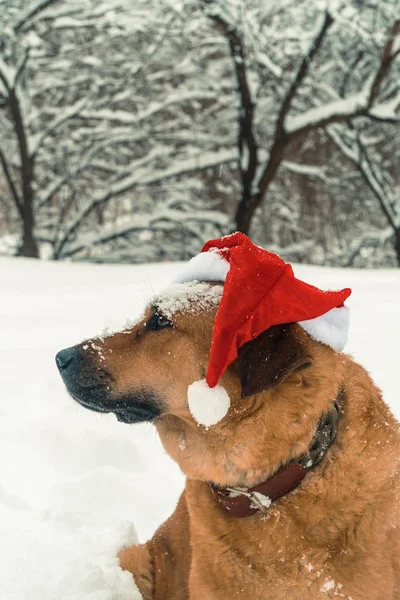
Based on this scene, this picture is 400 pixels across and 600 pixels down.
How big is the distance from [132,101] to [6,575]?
1274cm

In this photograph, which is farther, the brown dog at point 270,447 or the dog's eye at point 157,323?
the dog's eye at point 157,323

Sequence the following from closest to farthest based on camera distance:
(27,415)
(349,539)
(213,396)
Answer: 1. (349,539)
2. (213,396)
3. (27,415)

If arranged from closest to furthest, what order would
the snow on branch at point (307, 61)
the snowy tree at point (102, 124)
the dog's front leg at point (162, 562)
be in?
the dog's front leg at point (162, 562)
the snow on branch at point (307, 61)
the snowy tree at point (102, 124)

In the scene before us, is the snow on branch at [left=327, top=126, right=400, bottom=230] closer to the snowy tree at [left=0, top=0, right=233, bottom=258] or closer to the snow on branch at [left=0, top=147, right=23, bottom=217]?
the snowy tree at [left=0, top=0, right=233, bottom=258]

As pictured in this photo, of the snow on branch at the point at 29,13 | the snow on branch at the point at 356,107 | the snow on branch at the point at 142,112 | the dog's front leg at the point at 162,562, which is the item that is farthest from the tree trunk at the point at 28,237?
the dog's front leg at the point at 162,562

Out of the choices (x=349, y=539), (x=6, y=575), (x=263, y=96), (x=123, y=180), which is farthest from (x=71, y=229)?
(x=349, y=539)

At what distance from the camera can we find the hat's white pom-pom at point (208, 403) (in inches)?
79.0

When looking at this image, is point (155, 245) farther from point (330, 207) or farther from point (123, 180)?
point (330, 207)

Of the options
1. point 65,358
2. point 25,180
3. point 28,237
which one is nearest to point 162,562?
point 65,358

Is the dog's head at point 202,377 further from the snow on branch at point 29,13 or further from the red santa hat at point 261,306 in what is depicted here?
the snow on branch at point 29,13

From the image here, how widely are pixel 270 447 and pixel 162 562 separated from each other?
38.4 inches

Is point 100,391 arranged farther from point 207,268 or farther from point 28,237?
point 28,237

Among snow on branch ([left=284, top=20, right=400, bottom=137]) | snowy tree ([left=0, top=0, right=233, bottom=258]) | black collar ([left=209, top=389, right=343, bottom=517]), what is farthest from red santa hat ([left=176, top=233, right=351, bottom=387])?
snowy tree ([left=0, top=0, right=233, bottom=258])

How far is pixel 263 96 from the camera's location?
13102 millimetres
